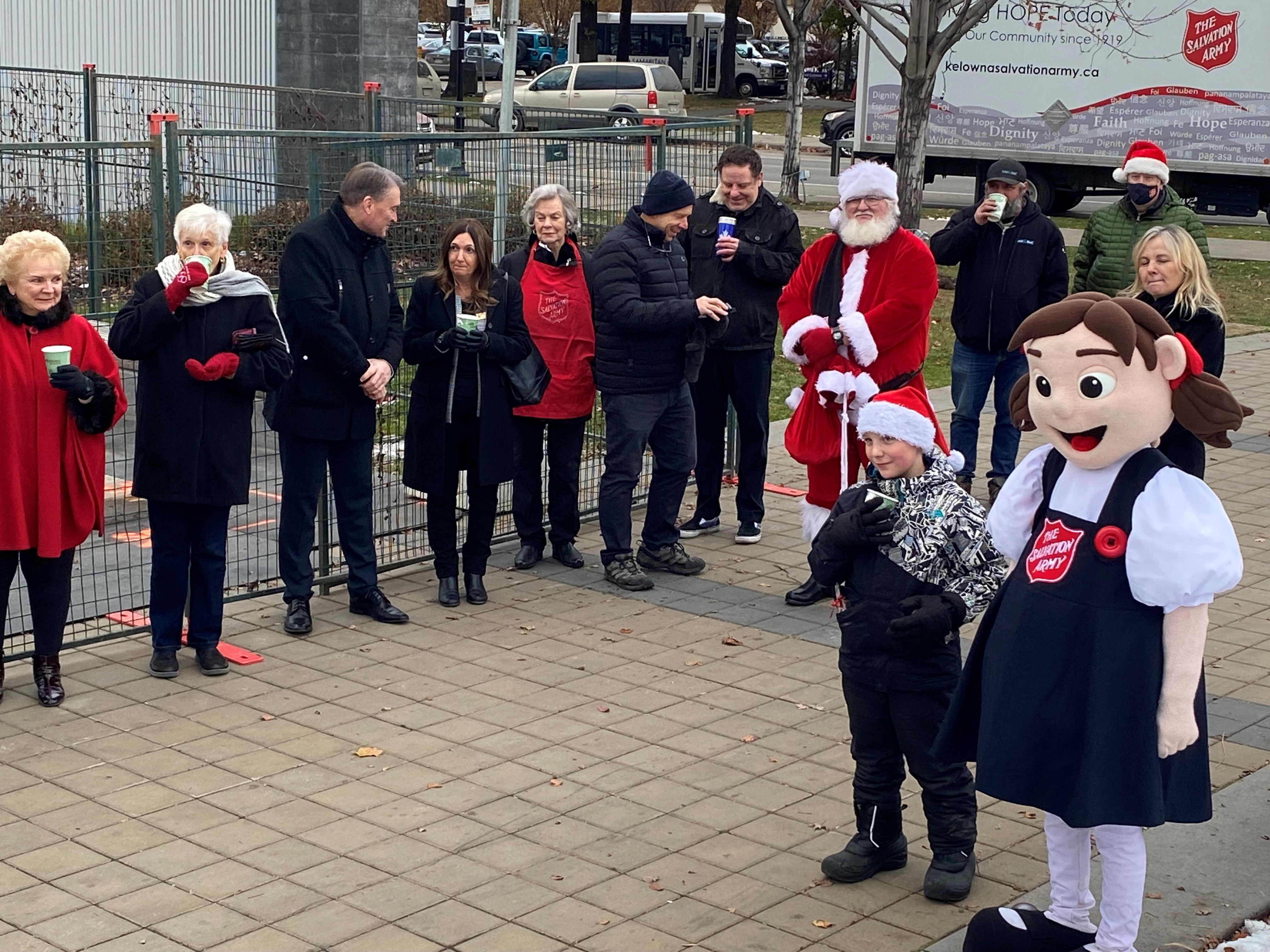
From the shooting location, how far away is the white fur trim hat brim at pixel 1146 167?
8.84 m

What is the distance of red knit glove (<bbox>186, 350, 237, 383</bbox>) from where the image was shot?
6.42 m

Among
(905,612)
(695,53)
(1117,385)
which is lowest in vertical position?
(905,612)

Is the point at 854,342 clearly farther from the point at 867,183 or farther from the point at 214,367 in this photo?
the point at 214,367

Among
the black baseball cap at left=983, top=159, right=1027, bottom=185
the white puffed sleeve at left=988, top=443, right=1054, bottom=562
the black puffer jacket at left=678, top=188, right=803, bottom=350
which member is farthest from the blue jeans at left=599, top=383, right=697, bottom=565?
the white puffed sleeve at left=988, top=443, right=1054, bottom=562

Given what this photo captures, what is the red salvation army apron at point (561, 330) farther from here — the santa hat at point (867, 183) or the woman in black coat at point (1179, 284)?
the woman in black coat at point (1179, 284)

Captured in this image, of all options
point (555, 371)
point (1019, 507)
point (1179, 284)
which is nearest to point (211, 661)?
point (555, 371)

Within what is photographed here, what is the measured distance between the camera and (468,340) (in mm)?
7445

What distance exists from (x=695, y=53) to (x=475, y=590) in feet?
160

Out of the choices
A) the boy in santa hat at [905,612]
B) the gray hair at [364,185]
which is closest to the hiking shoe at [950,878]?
the boy in santa hat at [905,612]

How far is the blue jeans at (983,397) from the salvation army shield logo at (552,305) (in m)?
2.66

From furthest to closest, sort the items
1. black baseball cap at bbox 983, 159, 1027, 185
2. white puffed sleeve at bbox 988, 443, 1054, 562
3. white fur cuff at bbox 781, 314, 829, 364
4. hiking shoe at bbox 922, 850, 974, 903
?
black baseball cap at bbox 983, 159, 1027, 185, white fur cuff at bbox 781, 314, 829, 364, hiking shoe at bbox 922, 850, 974, 903, white puffed sleeve at bbox 988, 443, 1054, 562

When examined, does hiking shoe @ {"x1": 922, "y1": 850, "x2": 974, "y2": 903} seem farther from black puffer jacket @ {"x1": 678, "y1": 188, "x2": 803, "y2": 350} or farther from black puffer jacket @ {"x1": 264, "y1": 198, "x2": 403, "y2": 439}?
black puffer jacket @ {"x1": 678, "y1": 188, "x2": 803, "y2": 350}

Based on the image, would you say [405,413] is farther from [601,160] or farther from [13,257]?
[13,257]

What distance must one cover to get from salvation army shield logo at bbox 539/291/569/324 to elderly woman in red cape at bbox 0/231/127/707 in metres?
2.49
